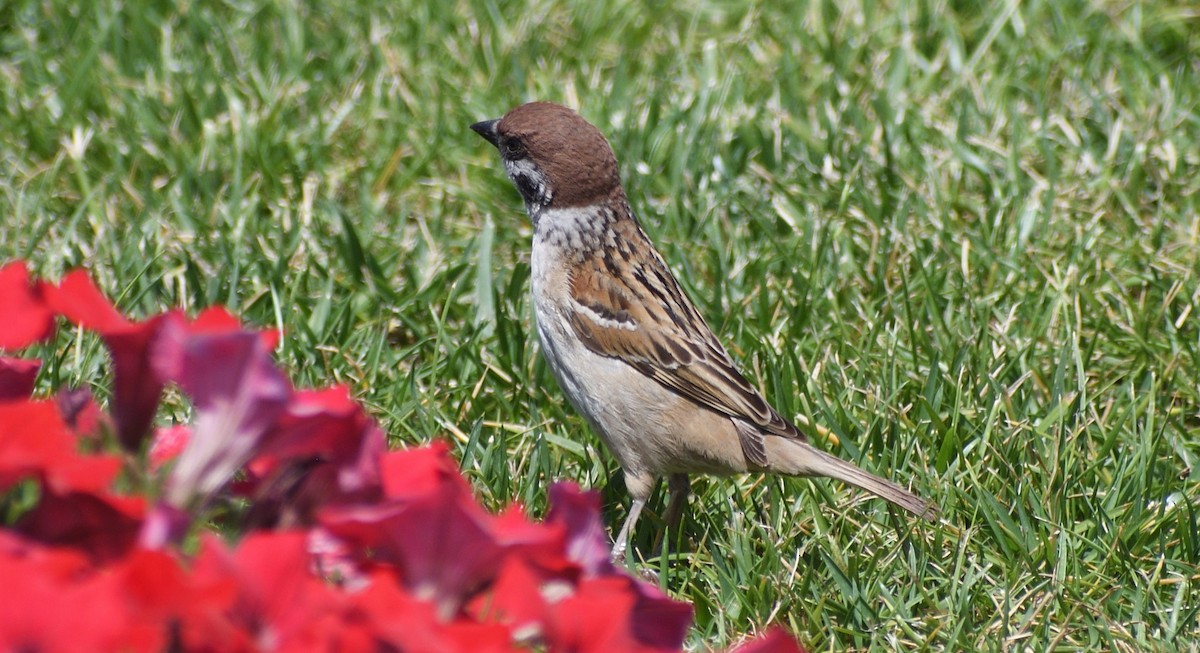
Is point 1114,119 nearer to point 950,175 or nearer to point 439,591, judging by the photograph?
point 950,175

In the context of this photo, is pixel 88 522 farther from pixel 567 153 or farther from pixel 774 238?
pixel 774 238

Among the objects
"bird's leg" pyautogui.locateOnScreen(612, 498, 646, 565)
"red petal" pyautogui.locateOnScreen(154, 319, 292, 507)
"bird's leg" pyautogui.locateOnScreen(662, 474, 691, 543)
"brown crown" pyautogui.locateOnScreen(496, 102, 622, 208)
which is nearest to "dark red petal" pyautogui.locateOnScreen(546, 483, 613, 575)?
"red petal" pyautogui.locateOnScreen(154, 319, 292, 507)

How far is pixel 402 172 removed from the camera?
5676mm

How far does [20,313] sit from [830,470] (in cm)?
249

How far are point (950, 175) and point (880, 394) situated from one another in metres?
1.62

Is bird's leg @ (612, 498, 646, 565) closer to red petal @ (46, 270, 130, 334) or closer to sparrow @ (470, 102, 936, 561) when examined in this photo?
sparrow @ (470, 102, 936, 561)

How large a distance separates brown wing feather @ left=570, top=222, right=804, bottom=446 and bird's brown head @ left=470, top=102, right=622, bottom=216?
0.70 ft

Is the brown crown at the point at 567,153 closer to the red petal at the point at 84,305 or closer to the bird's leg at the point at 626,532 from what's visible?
the bird's leg at the point at 626,532

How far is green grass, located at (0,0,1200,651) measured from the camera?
3582mm

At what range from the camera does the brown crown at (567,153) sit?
14.0 feet

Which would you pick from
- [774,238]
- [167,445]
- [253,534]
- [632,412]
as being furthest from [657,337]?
[253,534]

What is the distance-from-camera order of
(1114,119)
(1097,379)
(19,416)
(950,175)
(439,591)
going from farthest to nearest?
(1114,119) < (950,175) < (1097,379) < (439,591) < (19,416)

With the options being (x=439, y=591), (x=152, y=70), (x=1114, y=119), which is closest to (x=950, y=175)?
(x=1114, y=119)

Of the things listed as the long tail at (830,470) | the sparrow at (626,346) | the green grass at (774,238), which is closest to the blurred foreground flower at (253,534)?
the green grass at (774,238)
